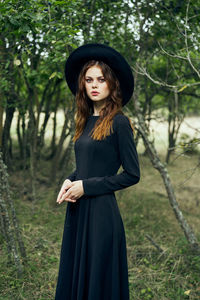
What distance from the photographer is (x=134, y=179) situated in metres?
2.15

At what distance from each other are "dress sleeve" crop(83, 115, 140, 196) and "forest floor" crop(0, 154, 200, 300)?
1.25 metres

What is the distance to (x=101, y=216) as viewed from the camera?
85.4 inches

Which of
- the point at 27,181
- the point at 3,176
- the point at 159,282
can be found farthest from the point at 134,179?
the point at 27,181

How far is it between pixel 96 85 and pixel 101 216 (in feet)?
2.96

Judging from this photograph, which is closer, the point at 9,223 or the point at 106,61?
the point at 106,61

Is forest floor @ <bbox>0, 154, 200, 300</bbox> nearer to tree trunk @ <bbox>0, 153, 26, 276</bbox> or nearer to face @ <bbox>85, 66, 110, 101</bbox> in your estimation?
tree trunk @ <bbox>0, 153, 26, 276</bbox>

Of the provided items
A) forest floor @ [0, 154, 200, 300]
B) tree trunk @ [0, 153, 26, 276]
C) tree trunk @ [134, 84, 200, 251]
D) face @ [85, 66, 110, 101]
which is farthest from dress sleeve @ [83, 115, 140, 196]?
tree trunk @ [134, 84, 200, 251]

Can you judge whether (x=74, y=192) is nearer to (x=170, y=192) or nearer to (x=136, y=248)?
(x=170, y=192)

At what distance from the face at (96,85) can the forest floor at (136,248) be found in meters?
1.38

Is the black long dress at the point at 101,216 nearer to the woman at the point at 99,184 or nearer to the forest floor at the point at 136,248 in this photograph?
the woman at the point at 99,184

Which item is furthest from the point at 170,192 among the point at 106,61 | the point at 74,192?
the point at 106,61

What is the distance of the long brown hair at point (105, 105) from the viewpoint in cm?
216

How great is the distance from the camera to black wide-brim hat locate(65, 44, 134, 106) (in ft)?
7.14

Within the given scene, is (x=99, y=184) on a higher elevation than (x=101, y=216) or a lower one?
higher
